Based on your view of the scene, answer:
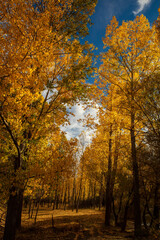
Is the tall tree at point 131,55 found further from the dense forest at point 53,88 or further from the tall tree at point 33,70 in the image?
the tall tree at point 33,70

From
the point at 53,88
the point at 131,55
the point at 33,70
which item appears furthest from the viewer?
the point at 131,55

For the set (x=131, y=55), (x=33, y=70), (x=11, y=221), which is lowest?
→ (x=11, y=221)

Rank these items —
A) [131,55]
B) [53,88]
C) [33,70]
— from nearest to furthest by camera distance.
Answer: [33,70] → [53,88] → [131,55]

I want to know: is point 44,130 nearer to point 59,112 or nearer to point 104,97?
point 59,112

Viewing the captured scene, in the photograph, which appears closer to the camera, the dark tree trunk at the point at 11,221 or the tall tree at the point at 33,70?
the tall tree at the point at 33,70

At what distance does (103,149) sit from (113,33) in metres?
7.57

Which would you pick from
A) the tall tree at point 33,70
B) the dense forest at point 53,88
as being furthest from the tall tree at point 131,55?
the tall tree at point 33,70

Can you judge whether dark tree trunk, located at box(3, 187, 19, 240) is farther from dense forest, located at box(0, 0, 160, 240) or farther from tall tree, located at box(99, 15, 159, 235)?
tall tree, located at box(99, 15, 159, 235)

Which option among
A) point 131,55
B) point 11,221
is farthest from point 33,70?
point 131,55

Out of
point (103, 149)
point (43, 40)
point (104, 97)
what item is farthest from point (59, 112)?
point (103, 149)

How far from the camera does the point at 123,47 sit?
743cm


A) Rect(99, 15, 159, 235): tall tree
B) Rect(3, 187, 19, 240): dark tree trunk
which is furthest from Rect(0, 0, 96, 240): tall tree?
Rect(99, 15, 159, 235): tall tree

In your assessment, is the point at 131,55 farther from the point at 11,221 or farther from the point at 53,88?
the point at 11,221

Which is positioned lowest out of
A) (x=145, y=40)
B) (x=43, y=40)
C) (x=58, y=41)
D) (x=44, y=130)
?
(x=44, y=130)
